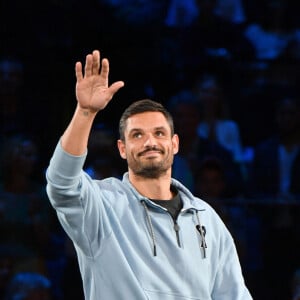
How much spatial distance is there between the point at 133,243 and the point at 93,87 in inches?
18.7

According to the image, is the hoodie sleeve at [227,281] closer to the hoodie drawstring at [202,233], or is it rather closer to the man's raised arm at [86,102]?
the hoodie drawstring at [202,233]

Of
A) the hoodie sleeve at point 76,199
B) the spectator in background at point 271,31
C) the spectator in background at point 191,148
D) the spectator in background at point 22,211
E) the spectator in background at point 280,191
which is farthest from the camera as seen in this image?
the spectator in background at point 271,31

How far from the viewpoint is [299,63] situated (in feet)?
15.9

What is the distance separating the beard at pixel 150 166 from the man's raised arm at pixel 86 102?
0.88 ft

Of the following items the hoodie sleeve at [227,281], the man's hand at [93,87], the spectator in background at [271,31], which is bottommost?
the hoodie sleeve at [227,281]

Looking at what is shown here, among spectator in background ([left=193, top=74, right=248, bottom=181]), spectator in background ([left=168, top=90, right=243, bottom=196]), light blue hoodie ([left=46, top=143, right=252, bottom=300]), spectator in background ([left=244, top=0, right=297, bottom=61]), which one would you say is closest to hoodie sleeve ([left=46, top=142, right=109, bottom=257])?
light blue hoodie ([left=46, top=143, right=252, bottom=300])

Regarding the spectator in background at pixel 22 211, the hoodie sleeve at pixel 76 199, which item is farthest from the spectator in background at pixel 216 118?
the hoodie sleeve at pixel 76 199

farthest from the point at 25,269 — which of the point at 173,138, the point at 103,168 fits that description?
the point at 173,138

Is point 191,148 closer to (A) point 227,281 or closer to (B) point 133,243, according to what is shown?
(A) point 227,281

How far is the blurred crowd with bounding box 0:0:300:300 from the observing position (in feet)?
13.9

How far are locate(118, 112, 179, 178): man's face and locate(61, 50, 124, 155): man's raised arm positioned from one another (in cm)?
26

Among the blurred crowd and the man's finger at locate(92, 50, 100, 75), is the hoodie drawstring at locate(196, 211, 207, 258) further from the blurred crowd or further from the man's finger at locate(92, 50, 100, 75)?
the blurred crowd

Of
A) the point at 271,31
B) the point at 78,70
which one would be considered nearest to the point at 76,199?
the point at 78,70

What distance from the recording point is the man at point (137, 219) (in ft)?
7.25
